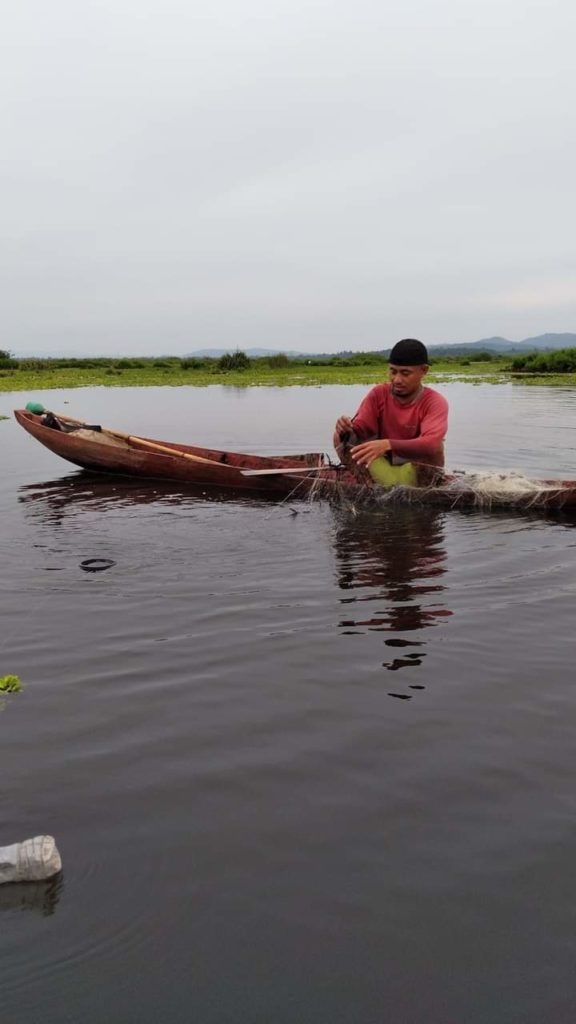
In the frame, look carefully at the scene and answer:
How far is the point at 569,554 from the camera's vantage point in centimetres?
680

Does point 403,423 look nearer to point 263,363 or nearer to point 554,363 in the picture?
point 554,363

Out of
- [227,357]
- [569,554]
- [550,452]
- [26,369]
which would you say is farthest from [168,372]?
[569,554]

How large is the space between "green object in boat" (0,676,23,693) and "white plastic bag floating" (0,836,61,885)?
1.50 meters

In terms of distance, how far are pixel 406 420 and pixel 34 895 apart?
22.9ft

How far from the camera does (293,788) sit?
299cm

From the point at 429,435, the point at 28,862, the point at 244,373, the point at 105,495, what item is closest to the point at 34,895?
the point at 28,862

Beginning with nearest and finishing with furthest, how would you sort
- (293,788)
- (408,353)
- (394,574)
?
1. (293,788)
2. (394,574)
3. (408,353)

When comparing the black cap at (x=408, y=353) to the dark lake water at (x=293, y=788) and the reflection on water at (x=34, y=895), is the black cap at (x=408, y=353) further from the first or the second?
the reflection on water at (x=34, y=895)

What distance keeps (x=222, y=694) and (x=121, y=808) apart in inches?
41.4

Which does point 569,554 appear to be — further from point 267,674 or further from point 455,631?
point 267,674

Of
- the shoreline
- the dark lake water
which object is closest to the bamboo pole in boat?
the dark lake water

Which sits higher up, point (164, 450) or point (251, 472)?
point (164, 450)

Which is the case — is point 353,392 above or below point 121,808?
above

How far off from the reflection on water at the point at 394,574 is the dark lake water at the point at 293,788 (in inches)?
1.5
